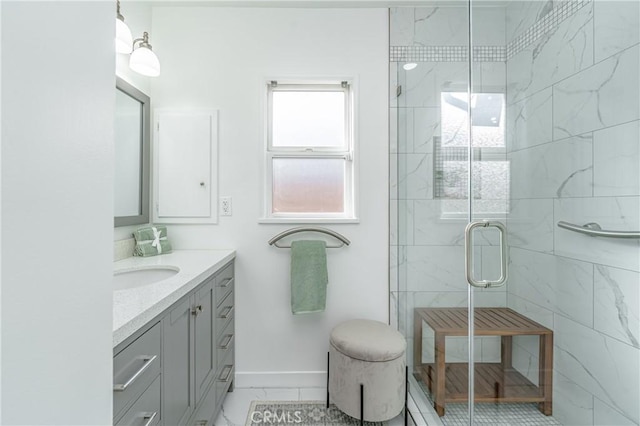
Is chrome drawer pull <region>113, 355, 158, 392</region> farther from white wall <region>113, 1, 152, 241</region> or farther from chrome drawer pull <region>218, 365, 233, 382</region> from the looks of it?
white wall <region>113, 1, 152, 241</region>

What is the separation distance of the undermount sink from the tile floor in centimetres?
87

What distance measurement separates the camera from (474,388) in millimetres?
1322

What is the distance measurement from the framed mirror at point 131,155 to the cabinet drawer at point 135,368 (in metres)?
0.92

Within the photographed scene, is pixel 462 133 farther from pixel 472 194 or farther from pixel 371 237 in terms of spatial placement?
pixel 371 237

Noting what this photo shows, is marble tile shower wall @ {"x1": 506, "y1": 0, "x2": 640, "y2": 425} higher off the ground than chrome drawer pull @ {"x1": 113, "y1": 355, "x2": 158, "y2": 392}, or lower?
higher

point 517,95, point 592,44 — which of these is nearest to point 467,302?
point 517,95

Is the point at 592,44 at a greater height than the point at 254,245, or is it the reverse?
the point at 592,44

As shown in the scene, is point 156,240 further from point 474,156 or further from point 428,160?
point 474,156

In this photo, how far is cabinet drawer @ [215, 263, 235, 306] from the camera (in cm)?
152

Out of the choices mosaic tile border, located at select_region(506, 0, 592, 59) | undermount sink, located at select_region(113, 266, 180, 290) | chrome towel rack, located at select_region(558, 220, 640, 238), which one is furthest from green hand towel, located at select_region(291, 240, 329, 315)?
mosaic tile border, located at select_region(506, 0, 592, 59)

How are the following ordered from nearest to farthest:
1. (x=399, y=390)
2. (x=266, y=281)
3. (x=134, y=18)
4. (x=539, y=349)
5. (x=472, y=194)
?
1. (x=539, y=349)
2. (x=472, y=194)
3. (x=399, y=390)
4. (x=134, y=18)
5. (x=266, y=281)

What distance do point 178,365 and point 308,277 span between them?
0.89 m

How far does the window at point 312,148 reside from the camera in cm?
201

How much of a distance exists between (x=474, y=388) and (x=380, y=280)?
0.76 meters
